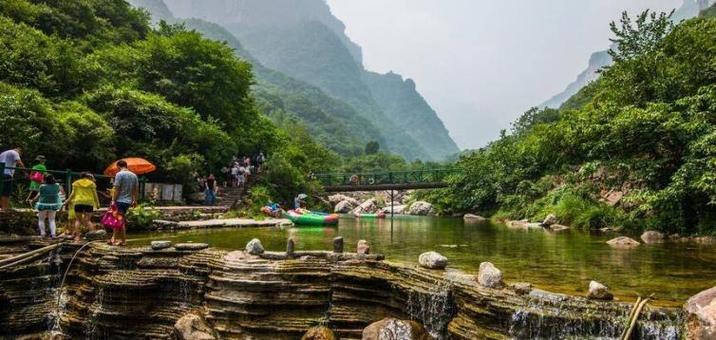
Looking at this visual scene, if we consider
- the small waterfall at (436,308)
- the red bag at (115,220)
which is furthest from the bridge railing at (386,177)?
the small waterfall at (436,308)

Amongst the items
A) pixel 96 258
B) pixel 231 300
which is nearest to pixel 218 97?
pixel 96 258

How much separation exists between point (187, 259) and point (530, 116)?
6760 cm

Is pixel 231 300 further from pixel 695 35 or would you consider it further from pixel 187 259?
pixel 695 35

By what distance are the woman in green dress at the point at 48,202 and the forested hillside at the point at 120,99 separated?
5910 millimetres

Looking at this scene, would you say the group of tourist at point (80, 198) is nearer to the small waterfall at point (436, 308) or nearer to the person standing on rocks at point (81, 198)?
the person standing on rocks at point (81, 198)

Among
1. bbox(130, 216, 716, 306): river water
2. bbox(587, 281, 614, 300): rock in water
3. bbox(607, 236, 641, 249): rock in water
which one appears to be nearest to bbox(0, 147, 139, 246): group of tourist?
bbox(130, 216, 716, 306): river water

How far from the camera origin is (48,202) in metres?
12.0

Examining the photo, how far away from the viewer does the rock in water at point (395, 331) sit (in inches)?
295

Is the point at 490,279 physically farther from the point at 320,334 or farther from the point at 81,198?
the point at 81,198

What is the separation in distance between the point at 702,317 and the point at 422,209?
50288 millimetres

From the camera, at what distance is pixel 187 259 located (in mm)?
10398

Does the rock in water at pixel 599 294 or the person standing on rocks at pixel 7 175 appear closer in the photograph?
the rock in water at pixel 599 294

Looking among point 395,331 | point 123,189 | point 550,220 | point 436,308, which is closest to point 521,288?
point 436,308

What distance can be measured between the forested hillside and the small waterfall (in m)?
15.6
